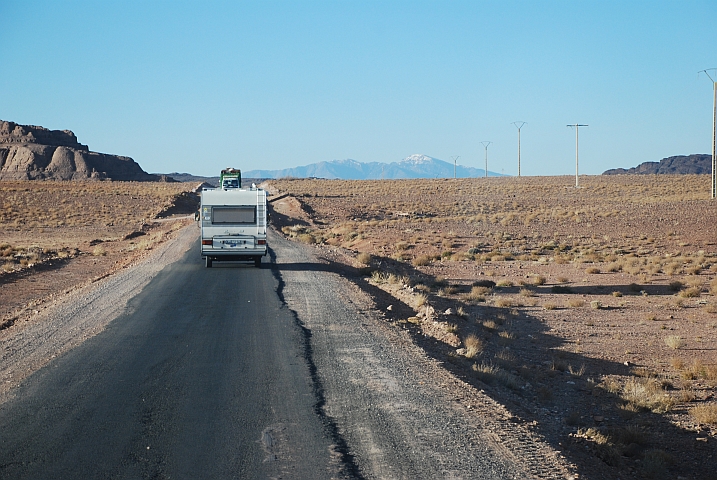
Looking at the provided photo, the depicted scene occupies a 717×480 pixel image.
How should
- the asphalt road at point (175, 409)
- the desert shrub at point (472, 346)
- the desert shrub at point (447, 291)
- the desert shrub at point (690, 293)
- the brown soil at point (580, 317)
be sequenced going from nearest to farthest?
the asphalt road at point (175, 409) < the brown soil at point (580, 317) < the desert shrub at point (472, 346) < the desert shrub at point (690, 293) < the desert shrub at point (447, 291)

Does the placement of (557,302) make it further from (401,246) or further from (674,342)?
(401,246)

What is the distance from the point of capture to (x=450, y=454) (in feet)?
21.5

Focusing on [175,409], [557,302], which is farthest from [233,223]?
[175,409]

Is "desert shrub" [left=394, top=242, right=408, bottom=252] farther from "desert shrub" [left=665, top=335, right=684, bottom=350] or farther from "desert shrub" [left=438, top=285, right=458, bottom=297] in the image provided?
"desert shrub" [left=665, top=335, right=684, bottom=350]

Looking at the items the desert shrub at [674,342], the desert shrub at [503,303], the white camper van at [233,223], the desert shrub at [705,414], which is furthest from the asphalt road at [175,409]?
the white camper van at [233,223]

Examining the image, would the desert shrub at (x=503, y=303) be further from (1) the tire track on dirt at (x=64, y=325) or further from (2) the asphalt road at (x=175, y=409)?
(1) the tire track on dirt at (x=64, y=325)

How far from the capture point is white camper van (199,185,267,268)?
22422 millimetres

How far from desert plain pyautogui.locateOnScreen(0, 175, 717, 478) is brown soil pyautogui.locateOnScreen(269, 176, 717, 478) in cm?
5

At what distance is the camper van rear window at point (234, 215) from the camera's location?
2253cm

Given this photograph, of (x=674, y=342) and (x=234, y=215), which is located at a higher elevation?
(x=234, y=215)

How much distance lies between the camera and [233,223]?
2259 cm

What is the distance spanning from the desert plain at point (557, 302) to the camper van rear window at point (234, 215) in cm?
365

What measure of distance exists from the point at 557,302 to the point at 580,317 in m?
2.34

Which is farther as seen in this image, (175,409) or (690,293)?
(690,293)
